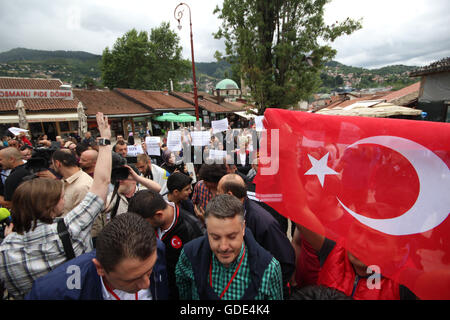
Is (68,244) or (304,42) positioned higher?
(304,42)

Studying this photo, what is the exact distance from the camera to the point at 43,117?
18.5 m

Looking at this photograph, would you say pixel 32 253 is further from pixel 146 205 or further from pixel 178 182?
pixel 178 182

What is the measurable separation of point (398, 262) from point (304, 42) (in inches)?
435

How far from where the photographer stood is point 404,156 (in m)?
1.88

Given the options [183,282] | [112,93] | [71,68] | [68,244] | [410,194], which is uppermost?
[71,68]

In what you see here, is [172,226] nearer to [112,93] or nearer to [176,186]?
[176,186]

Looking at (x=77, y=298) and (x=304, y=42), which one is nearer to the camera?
(x=77, y=298)

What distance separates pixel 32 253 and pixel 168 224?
38.2 inches

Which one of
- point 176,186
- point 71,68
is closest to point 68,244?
point 176,186

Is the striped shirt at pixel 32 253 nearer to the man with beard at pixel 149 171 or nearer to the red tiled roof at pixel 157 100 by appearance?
the man with beard at pixel 149 171

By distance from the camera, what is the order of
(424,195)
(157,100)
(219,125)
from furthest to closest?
1. (157,100)
2. (219,125)
3. (424,195)

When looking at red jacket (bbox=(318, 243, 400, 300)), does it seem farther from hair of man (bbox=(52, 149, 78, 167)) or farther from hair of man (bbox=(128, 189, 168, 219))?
hair of man (bbox=(52, 149, 78, 167))

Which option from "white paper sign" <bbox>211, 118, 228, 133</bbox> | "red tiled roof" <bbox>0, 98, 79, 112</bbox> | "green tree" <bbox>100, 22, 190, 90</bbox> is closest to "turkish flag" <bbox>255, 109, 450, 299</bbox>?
"white paper sign" <bbox>211, 118, 228, 133</bbox>

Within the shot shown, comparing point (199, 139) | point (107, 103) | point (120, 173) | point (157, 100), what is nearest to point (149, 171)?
point (120, 173)
